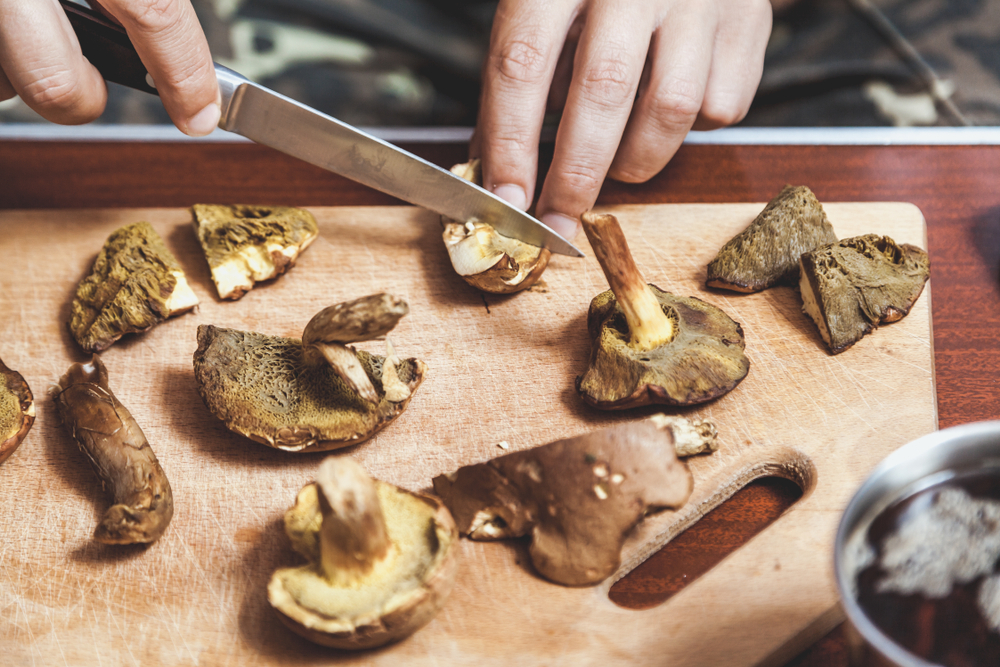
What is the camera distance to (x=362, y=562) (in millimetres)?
1170

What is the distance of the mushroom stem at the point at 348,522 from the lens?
43.9 inches

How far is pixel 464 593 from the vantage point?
131 cm

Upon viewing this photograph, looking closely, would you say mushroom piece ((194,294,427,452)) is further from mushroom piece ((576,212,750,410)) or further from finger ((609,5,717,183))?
finger ((609,5,717,183))

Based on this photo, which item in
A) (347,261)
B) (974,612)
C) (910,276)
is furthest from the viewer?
(347,261)

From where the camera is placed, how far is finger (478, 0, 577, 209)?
1907 millimetres

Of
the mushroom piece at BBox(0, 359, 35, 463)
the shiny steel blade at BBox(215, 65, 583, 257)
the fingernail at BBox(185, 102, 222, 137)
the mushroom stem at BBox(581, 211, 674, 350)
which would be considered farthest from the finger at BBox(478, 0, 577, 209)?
the mushroom piece at BBox(0, 359, 35, 463)

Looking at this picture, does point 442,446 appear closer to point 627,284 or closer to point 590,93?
point 627,284

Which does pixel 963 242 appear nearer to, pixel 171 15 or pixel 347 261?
pixel 347 261

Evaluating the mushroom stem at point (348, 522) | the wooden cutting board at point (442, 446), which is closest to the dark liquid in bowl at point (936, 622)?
the wooden cutting board at point (442, 446)

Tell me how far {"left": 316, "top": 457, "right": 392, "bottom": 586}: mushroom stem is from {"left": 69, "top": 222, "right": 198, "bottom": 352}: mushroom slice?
2.81 ft

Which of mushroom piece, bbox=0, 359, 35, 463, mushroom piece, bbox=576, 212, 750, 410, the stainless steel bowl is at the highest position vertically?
the stainless steel bowl

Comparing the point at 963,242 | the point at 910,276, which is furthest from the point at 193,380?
the point at 963,242

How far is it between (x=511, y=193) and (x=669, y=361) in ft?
2.22

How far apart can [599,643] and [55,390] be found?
1.27 meters
